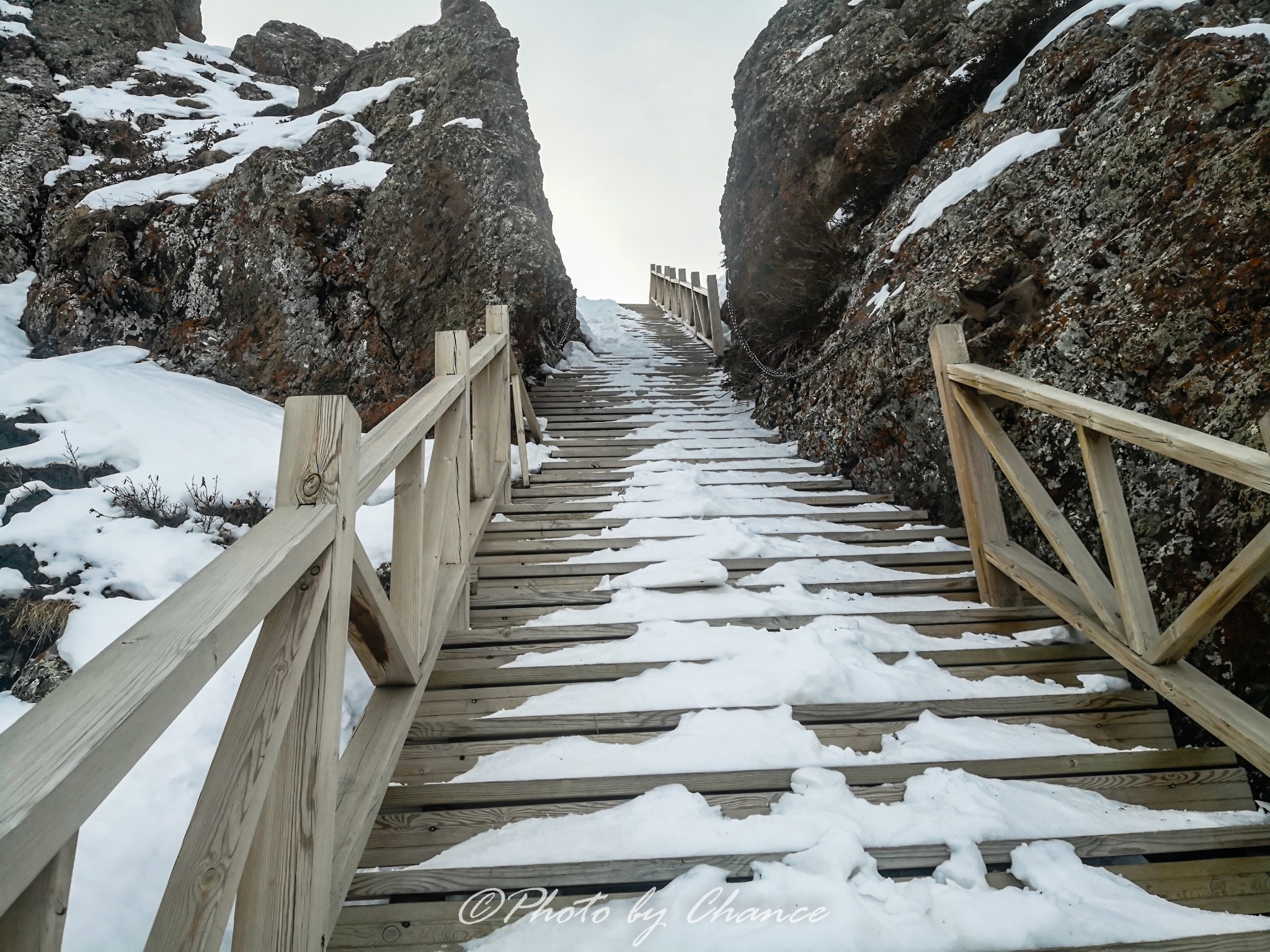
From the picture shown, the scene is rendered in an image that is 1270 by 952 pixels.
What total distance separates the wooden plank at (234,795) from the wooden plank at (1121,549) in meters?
2.27

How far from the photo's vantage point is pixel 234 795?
99cm

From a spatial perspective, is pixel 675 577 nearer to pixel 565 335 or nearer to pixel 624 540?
pixel 624 540

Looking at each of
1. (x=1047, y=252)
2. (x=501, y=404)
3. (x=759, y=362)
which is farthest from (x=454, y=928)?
(x=759, y=362)

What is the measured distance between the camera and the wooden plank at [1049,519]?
225cm

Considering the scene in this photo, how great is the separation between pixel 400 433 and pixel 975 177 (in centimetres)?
451

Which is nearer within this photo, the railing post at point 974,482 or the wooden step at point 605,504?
the railing post at point 974,482

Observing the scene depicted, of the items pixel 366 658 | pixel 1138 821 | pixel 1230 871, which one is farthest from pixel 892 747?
pixel 366 658

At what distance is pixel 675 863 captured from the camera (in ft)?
5.48

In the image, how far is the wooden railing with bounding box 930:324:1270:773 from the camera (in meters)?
1.69

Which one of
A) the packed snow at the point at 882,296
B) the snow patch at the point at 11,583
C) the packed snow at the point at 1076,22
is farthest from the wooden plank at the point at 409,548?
the packed snow at the point at 1076,22

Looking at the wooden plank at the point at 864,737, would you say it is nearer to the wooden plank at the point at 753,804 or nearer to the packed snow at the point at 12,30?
the wooden plank at the point at 753,804

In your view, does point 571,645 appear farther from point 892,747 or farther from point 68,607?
point 68,607

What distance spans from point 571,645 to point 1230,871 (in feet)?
6.77

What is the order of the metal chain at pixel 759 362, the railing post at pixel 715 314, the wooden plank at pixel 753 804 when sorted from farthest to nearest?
the railing post at pixel 715 314 → the metal chain at pixel 759 362 → the wooden plank at pixel 753 804
